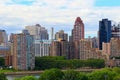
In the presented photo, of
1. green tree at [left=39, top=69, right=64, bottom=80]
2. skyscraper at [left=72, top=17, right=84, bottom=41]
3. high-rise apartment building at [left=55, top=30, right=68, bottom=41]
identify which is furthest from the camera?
high-rise apartment building at [left=55, top=30, right=68, bottom=41]

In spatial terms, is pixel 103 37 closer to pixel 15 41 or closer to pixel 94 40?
pixel 94 40

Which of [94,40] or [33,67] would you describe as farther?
[94,40]

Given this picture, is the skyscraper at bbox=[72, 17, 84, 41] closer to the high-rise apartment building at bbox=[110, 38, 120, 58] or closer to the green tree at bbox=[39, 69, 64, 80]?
the high-rise apartment building at bbox=[110, 38, 120, 58]

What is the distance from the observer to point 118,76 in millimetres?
26906

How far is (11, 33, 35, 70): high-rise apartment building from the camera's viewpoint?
4978 centimetres

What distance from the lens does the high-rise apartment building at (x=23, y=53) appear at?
1960 inches

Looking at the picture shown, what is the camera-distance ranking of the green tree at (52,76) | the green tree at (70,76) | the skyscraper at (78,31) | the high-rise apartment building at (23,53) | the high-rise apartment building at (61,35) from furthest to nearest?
the high-rise apartment building at (61,35)
the skyscraper at (78,31)
the high-rise apartment building at (23,53)
the green tree at (70,76)
the green tree at (52,76)

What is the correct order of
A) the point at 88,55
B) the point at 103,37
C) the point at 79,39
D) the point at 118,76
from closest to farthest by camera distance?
the point at 118,76, the point at 88,55, the point at 79,39, the point at 103,37

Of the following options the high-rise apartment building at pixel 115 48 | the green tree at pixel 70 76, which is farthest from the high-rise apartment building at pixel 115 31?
the green tree at pixel 70 76

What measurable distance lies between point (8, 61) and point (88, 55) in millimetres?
15531

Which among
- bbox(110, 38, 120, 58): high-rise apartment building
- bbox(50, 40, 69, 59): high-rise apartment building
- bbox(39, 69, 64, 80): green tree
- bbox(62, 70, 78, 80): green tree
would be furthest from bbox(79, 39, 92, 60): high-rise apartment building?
bbox(39, 69, 64, 80): green tree

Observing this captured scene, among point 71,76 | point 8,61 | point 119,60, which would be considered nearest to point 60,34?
point 119,60

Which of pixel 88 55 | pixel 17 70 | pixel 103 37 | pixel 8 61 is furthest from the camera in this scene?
pixel 103 37

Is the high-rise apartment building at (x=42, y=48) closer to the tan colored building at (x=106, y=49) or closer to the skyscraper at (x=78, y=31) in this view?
the skyscraper at (x=78, y=31)
